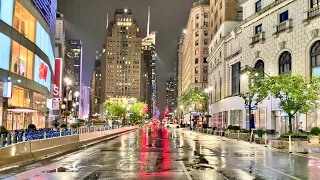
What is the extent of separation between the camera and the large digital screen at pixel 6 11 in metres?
37.2

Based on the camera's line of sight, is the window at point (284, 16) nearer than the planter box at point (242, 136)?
No

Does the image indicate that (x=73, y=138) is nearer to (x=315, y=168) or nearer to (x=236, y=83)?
(x=315, y=168)

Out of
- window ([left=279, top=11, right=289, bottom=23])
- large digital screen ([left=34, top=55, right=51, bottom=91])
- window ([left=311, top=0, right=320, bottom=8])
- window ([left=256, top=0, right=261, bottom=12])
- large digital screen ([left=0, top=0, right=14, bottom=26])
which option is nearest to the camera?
large digital screen ([left=0, top=0, right=14, bottom=26])

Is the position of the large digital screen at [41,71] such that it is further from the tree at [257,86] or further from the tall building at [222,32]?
the tall building at [222,32]

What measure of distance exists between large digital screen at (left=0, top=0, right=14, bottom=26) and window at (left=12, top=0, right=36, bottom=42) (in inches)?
67.4

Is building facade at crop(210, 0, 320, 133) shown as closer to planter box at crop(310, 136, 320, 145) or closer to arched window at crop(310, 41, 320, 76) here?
arched window at crop(310, 41, 320, 76)

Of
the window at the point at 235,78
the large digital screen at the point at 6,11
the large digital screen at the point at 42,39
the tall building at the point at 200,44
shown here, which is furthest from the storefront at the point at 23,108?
the tall building at the point at 200,44

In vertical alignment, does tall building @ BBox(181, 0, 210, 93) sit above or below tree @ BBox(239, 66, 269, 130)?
above

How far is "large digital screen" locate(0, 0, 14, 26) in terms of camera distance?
37.2 m

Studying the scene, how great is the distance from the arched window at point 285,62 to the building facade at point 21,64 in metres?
33.1

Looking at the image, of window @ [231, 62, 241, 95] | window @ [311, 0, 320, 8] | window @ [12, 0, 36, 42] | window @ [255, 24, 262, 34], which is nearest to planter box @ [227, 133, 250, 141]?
window @ [311, 0, 320, 8]

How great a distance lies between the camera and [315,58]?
3906 cm

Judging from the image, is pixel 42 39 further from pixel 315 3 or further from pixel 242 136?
pixel 315 3

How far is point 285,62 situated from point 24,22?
111 feet
